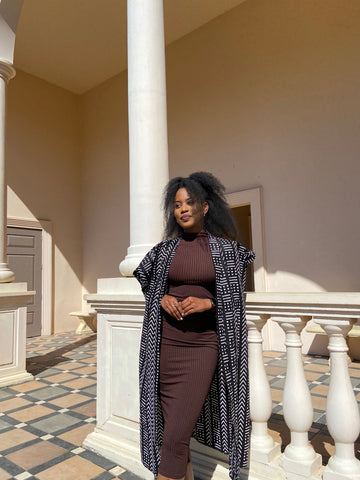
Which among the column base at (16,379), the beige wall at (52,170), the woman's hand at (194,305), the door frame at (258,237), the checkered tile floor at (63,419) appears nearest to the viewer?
the woman's hand at (194,305)

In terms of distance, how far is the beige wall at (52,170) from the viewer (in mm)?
8719

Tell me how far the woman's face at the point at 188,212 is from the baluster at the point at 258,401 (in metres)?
0.62

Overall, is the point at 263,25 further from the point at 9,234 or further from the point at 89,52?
the point at 9,234

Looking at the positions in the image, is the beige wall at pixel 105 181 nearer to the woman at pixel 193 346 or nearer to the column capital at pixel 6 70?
the column capital at pixel 6 70

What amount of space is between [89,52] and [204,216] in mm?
7982

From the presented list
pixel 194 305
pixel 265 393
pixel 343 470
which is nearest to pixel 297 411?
pixel 265 393

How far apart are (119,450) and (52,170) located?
26.1 ft

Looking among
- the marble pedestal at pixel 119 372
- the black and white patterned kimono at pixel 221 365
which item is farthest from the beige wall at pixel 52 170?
the black and white patterned kimono at pixel 221 365

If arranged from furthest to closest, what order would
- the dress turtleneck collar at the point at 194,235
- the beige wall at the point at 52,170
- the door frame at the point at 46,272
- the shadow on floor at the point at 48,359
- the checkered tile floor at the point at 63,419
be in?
the door frame at the point at 46,272 → the beige wall at the point at 52,170 → the shadow on floor at the point at 48,359 → the checkered tile floor at the point at 63,419 → the dress turtleneck collar at the point at 194,235

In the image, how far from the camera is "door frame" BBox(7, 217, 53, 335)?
885 centimetres

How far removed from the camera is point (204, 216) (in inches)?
76.9

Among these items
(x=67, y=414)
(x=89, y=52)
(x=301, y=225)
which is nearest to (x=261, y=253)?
(x=301, y=225)

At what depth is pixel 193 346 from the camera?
5.71 ft

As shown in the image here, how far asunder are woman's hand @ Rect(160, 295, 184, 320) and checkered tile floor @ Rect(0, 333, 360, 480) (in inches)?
54.9
